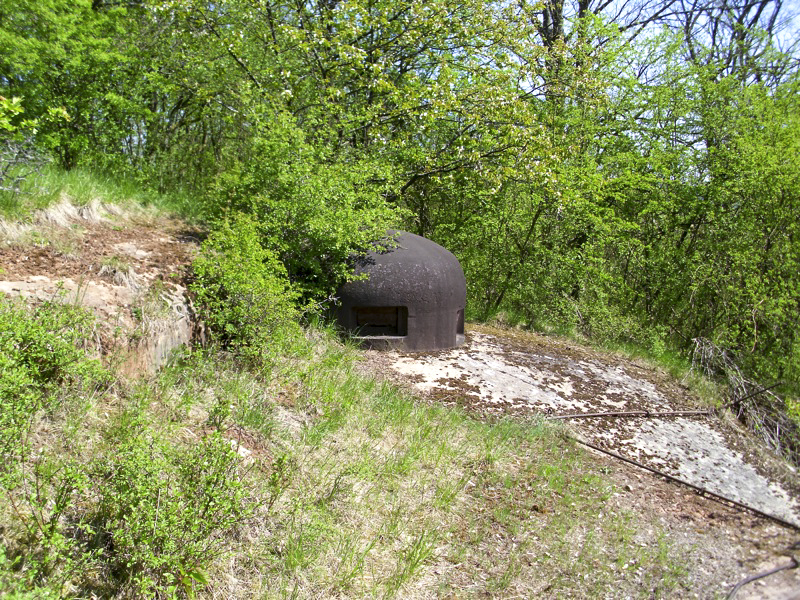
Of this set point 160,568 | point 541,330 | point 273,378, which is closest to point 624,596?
point 160,568

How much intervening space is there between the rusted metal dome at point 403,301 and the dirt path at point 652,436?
0.85 ft

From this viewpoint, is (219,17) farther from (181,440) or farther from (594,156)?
(181,440)

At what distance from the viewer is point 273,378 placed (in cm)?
484

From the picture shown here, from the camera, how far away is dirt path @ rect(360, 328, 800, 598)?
11.8 feet

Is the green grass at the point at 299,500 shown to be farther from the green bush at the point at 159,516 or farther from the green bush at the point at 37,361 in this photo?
the green bush at the point at 37,361

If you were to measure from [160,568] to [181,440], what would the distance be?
99 centimetres

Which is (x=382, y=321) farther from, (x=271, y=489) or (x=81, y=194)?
(x=271, y=489)

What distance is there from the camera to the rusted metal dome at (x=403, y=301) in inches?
275

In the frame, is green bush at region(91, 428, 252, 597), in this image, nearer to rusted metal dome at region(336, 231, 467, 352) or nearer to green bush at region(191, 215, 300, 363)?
green bush at region(191, 215, 300, 363)

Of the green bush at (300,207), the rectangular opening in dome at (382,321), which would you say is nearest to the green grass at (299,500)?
the green bush at (300,207)

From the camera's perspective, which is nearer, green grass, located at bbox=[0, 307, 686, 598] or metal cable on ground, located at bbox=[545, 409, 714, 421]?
green grass, located at bbox=[0, 307, 686, 598]

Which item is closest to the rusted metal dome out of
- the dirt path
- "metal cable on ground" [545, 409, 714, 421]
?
the dirt path

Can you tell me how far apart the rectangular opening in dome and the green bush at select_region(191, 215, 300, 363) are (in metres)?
2.09

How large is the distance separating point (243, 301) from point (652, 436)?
433 cm
